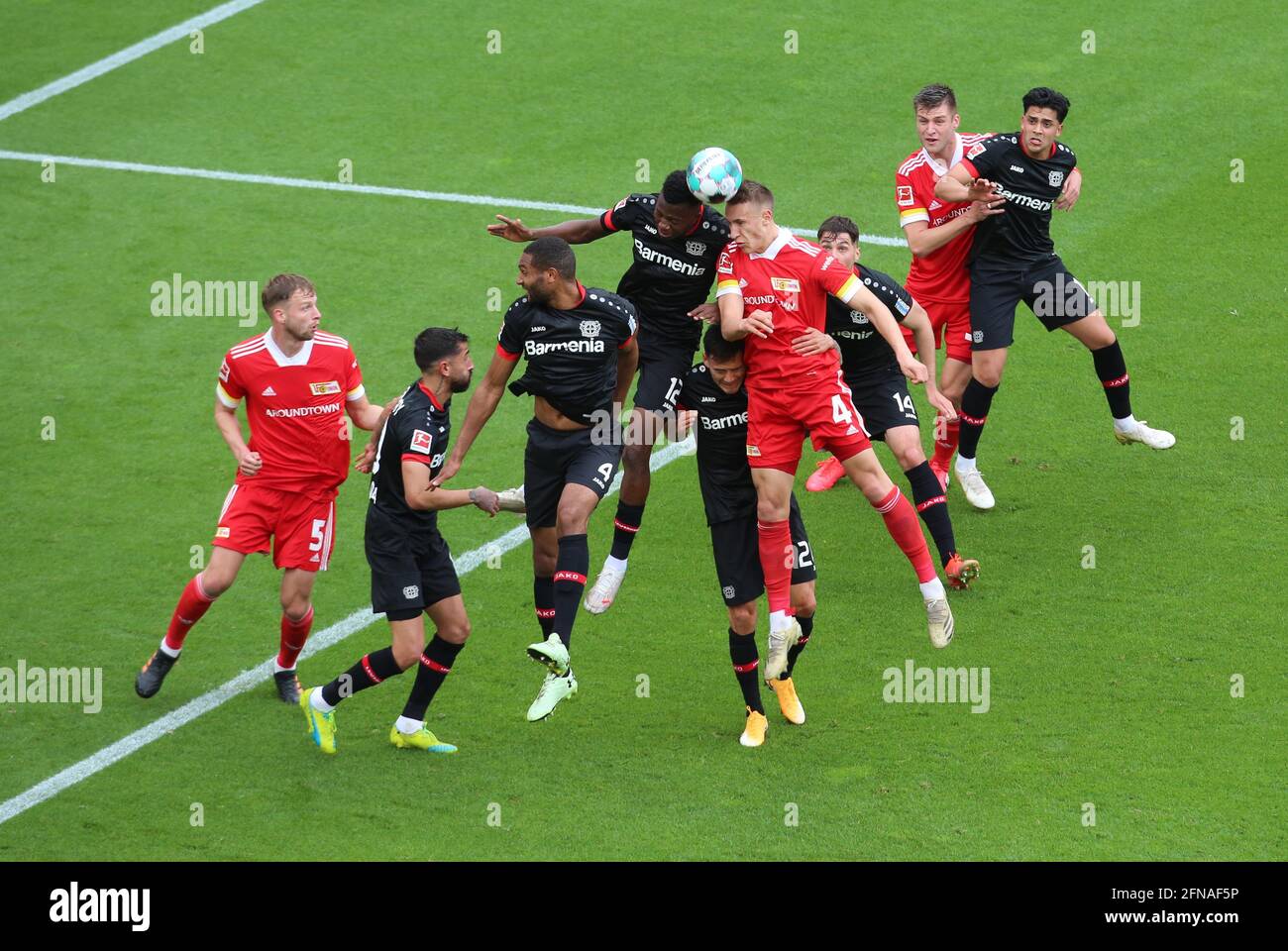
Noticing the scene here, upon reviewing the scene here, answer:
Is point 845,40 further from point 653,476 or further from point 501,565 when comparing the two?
point 501,565

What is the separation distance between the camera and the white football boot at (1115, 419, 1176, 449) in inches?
480

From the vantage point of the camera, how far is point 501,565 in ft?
39.6

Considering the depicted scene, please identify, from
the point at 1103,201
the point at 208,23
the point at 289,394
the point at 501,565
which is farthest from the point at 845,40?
the point at 289,394

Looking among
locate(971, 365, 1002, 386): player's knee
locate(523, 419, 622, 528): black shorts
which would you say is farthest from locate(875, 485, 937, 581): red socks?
locate(971, 365, 1002, 386): player's knee

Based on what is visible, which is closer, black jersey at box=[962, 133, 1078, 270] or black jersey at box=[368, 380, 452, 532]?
black jersey at box=[368, 380, 452, 532]

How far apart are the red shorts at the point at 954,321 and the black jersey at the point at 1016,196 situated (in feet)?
1.17

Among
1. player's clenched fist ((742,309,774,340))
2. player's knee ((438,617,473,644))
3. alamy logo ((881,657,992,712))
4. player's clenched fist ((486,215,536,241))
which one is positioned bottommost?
alamy logo ((881,657,992,712))

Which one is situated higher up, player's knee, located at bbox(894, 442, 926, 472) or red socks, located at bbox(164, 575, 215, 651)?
player's knee, located at bbox(894, 442, 926, 472)

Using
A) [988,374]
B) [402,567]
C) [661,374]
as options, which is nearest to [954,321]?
[988,374]

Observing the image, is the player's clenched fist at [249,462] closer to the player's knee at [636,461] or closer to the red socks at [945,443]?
the player's knee at [636,461]

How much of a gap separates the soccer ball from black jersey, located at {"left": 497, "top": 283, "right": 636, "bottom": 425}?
0.81 metres

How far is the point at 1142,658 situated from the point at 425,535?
4299 mm

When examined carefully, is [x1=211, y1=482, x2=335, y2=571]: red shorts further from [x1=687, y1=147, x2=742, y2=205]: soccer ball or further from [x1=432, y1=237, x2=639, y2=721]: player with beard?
[x1=687, y1=147, x2=742, y2=205]: soccer ball

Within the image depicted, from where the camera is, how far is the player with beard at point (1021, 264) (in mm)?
11805
